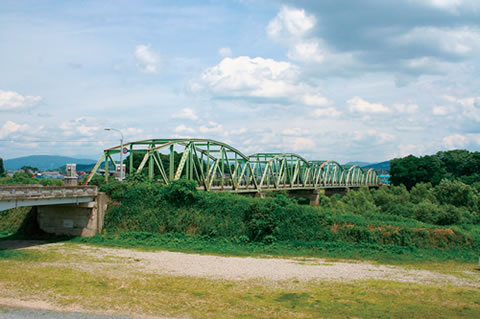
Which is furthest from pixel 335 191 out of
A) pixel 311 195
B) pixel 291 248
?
pixel 291 248

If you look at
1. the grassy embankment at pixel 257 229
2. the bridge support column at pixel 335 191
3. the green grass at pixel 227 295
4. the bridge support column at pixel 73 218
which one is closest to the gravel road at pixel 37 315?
the green grass at pixel 227 295

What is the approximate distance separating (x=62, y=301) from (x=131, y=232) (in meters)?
20.0

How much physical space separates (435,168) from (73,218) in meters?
101

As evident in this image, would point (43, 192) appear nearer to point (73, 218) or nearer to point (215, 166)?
point (73, 218)

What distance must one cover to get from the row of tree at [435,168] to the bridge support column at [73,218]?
9297 cm

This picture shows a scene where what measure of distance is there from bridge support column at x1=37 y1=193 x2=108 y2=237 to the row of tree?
93.0m

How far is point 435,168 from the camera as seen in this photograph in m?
113

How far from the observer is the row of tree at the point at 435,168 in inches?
4409

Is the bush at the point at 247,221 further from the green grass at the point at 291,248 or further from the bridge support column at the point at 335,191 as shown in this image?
the bridge support column at the point at 335,191

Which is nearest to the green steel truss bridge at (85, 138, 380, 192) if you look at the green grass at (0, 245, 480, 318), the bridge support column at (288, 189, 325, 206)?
the bridge support column at (288, 189, 325, 206)

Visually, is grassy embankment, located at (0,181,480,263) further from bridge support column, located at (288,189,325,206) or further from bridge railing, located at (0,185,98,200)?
bridge support column, located at (288,189,325,206)

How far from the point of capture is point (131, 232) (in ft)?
131

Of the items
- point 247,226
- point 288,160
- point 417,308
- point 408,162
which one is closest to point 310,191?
point 288,160

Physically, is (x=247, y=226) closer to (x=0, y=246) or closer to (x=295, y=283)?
(x=295, y=283)
